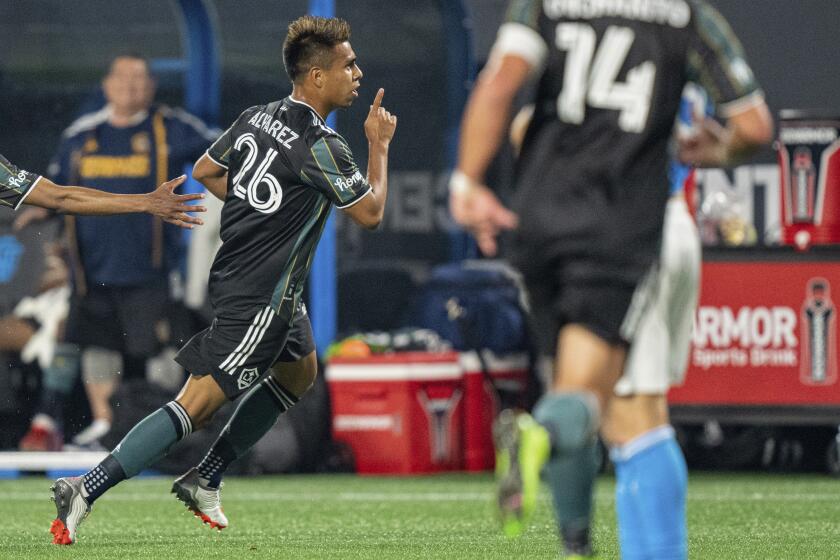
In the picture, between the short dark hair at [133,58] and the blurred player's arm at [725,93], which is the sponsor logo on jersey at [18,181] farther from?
the short dark hair at [133,58]

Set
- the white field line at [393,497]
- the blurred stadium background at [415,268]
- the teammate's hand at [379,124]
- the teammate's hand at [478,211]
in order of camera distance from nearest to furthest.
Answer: the teammate's hand at [478,211]
the teammate's hand at [379,124]
the white field line at [393,497]
the blurred stadium background at [415,268]

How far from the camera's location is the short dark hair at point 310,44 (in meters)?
7.20

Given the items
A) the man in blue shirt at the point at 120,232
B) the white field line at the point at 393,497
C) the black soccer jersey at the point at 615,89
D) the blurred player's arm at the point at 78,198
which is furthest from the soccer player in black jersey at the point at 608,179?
the man in blue shirt at the point at 120,232

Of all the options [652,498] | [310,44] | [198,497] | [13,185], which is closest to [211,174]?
[310,44]

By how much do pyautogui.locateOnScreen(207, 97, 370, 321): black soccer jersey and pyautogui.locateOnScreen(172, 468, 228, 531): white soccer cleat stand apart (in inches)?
26.2

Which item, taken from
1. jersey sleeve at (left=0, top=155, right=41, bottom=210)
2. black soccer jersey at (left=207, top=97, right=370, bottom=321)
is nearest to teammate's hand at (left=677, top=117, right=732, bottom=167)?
black soccer jersey at (left=207, top=97, right=370, bottom=321)

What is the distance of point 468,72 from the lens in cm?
1389

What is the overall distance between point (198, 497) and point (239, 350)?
64 centimetres

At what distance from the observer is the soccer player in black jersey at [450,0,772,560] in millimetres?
4492

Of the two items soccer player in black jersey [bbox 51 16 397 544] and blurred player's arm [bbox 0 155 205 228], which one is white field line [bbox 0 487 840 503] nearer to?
soccer player in black jersey [bbox 51 16 397 544]

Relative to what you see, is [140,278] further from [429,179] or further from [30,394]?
[429,179]

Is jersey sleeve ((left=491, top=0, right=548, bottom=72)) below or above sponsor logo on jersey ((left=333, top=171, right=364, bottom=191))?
above

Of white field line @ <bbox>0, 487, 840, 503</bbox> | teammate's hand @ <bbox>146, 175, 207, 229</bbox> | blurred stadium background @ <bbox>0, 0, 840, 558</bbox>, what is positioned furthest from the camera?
blurred stadium background @ <bbox>0, 0, 840, 558</bbox>

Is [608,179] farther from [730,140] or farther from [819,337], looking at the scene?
[819,337]
